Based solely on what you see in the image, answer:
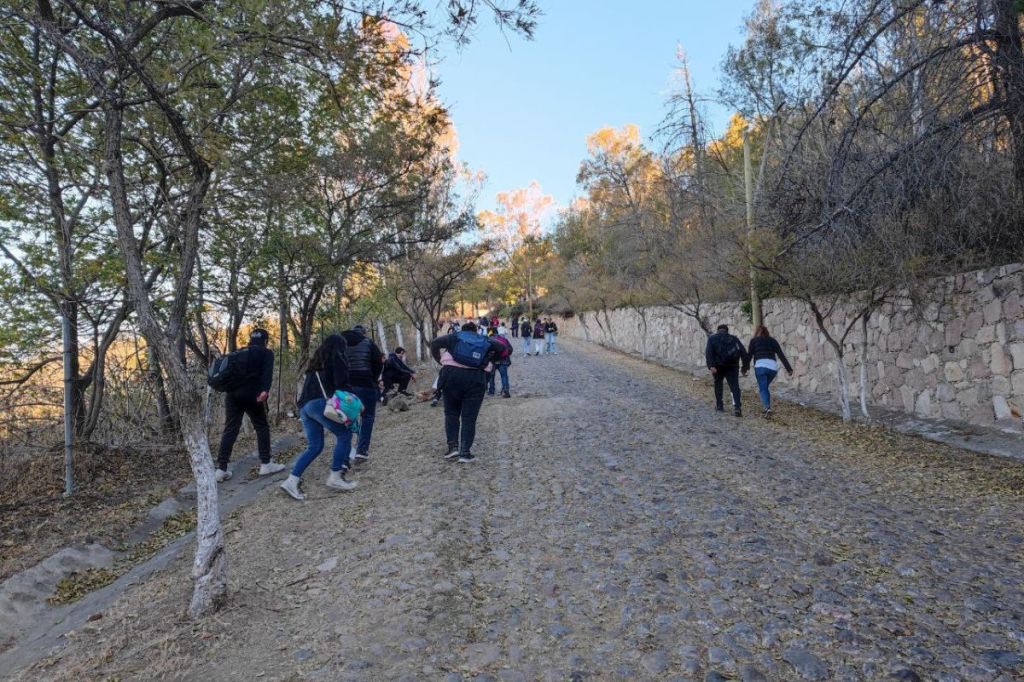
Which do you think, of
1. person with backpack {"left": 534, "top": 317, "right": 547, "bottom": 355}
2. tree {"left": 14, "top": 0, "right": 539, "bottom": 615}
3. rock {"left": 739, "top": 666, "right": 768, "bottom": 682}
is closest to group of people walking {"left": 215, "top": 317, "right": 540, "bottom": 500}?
tree {"left": 14, "top": 0, "right": 539, "bottom": 615}

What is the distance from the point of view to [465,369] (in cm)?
685

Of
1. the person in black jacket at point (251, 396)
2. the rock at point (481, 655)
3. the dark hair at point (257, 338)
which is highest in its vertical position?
the dark hair at point (257, 338)

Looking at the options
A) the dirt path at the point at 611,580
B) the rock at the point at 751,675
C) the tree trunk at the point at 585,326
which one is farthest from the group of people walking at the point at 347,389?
the tree trunk at the point at 585,326

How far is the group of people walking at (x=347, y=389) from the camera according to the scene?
19.5 feet

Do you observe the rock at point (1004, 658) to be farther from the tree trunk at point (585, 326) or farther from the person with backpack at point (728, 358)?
the tree trunk at point (585, 326)

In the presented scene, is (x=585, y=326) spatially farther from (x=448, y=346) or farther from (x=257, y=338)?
(x=257, y=338)

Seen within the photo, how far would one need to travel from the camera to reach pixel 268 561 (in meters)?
4.43

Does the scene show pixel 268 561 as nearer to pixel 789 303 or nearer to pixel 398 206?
pixel 398 206

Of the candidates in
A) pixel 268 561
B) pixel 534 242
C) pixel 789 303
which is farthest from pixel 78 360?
pixel 534 242

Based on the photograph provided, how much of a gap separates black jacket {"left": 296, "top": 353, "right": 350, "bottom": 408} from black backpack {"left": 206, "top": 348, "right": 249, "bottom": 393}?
4.99ft

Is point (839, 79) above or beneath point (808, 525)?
above

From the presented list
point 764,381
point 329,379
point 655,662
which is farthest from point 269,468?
point 764,381

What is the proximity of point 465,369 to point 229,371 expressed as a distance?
9.76 ft

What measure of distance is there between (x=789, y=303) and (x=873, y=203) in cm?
666
